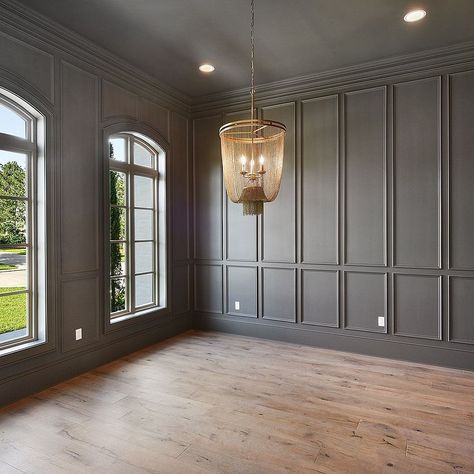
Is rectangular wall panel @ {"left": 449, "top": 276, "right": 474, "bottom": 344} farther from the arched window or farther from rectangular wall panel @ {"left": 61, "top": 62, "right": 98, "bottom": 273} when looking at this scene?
the arched window

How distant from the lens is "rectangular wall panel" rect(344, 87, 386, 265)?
422 centimetres

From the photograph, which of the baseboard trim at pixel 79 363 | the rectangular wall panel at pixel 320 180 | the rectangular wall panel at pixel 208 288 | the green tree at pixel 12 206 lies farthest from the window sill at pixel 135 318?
the rectangular wall panel at pixel 320 180

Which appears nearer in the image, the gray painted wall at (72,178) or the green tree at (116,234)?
the gray painted wall at (72,178)

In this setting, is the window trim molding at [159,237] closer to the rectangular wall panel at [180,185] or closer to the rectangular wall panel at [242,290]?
the rectangular wall panel at [180,185]

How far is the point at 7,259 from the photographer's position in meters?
3.23

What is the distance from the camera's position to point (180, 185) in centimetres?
521

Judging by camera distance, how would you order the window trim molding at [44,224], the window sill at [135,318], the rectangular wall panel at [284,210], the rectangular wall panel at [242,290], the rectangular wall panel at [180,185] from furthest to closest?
the rectangular wall panel at [180,185], the rectangular wall panel at [242,290], the rectangular wall panel at [284,210], the window sill at [135,318], the window trim molding at [44,224]

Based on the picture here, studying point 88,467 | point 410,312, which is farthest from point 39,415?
point 410,312

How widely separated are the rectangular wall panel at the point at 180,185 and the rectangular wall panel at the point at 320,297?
1.74m

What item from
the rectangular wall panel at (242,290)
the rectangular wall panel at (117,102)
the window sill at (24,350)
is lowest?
the window sill at (24,350)

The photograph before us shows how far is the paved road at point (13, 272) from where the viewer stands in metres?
3.20

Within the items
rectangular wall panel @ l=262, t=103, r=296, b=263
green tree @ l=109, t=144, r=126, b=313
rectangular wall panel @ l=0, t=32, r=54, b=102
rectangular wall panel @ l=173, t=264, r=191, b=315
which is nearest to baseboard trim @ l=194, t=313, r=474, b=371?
rectangular wall panel @ l=173, t=264, r=191, b=315

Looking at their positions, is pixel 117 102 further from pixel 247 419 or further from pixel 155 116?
pixel 247 419

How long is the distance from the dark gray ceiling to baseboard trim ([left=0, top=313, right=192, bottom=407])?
3.11m
